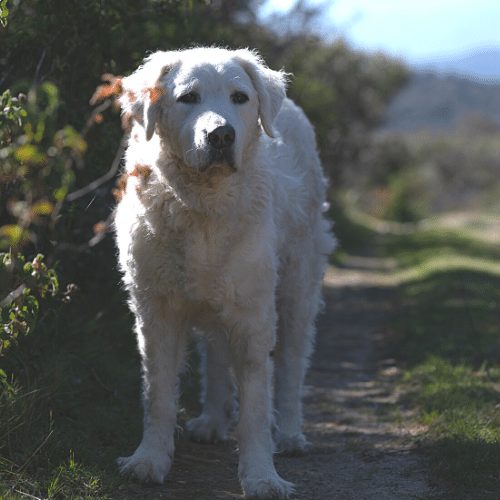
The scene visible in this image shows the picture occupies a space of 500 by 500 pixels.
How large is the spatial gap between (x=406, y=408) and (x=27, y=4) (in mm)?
3877

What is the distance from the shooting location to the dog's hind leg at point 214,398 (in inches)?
234

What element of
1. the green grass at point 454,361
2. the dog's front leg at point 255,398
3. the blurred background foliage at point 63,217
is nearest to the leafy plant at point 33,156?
the blurred background foliage at point 63,217

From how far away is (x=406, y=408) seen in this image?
677cm

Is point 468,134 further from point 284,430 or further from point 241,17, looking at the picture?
point 284,430

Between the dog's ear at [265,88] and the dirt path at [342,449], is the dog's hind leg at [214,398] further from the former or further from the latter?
the dog's ear at [265,88]

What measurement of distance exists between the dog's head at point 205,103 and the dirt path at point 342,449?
1754 millimetres

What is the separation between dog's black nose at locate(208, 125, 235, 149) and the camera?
15.0 feet

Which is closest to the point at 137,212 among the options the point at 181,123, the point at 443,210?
the point at 181,123

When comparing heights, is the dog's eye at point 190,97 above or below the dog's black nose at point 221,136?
above

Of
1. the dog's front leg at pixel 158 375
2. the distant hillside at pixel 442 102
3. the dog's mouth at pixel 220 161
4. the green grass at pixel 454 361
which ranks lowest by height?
the distant hillside at pixel 442 102

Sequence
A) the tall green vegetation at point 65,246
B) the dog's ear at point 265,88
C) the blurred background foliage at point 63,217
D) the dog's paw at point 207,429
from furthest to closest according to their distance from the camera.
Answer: the dog's paw at point 207,429
the dog's ear at point 265,88
the tall green vegetation at point 65,246
the blurred background foliage at point 63,217

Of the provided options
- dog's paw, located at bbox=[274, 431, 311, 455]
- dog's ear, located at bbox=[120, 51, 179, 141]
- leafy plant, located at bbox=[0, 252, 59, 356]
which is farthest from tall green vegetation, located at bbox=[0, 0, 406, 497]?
dog's paw, located at bbox=[274, 431, 311, 455]

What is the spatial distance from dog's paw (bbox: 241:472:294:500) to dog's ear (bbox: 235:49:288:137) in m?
1.88

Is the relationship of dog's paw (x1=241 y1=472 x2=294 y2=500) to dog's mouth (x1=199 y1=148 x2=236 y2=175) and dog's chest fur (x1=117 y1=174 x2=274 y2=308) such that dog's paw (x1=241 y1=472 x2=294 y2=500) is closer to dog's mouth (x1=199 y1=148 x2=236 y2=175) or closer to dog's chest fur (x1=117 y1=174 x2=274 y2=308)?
dog's chest fur (x1=117 y1=174 x2=274 y2=308)
